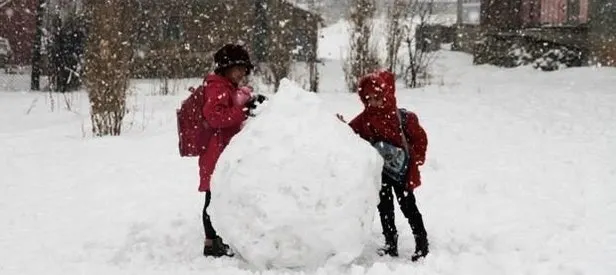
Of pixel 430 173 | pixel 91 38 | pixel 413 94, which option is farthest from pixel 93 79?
pixel 413 94

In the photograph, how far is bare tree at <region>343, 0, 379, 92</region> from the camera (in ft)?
53.2

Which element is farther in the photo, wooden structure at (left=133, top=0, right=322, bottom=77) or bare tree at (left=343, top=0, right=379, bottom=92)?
wooden structure at (left=133, top=0, right=322, bottom=77)

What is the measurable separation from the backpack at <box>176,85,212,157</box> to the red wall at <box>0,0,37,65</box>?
2249cm

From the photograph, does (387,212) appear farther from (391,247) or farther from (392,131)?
(392,131)

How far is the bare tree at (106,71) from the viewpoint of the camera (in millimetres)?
11227

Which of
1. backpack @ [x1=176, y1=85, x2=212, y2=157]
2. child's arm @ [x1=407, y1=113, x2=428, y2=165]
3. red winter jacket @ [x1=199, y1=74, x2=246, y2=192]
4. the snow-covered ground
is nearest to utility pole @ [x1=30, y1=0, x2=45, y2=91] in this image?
the snow-covered ground

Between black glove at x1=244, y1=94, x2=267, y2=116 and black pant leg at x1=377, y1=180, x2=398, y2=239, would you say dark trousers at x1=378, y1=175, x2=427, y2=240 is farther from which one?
black glove at x1=244, y1=94, x2=267, y2=116

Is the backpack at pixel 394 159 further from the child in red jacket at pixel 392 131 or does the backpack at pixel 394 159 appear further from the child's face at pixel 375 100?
the child's face at pixel 375 100

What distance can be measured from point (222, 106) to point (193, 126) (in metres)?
0.30

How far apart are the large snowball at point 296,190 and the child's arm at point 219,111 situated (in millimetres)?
260

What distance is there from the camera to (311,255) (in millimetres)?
4457

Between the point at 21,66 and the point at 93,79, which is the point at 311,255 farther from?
the point at 21,66

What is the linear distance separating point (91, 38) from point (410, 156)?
8.17m

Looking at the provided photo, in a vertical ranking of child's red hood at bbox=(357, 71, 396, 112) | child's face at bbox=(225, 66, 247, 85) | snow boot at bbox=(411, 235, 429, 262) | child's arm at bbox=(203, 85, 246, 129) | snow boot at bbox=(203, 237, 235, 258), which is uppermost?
child's face at bbox=(225, 66, 247, 85)
